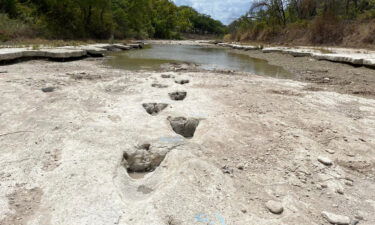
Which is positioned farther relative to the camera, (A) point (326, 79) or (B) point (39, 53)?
(B) point (39, 53)

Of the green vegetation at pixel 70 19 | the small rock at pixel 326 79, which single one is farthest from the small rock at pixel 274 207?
the green vegetation at pixel 70 19

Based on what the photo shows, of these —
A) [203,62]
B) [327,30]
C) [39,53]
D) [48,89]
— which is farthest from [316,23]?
[48,89]

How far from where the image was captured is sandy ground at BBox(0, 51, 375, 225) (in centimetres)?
176

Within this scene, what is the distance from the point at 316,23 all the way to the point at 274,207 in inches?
729

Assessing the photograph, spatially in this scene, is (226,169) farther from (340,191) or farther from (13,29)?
(13,29)

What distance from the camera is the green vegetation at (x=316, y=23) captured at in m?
15.4

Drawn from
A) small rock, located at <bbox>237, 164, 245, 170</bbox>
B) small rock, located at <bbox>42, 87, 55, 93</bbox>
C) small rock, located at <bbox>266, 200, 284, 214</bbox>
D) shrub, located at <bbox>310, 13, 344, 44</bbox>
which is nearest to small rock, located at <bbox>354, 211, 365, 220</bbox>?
small rock, located at <bbox>266, 200, 284, 214</bbox>

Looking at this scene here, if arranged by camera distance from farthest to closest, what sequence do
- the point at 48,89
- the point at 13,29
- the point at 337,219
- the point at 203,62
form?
the point at 13,29 < the point at 203,62 < the point at 48,89 < the point at 337,219

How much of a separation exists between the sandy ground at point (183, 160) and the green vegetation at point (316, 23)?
13.8m

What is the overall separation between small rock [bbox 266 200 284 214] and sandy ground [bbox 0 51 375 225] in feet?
0.05

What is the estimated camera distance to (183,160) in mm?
2324

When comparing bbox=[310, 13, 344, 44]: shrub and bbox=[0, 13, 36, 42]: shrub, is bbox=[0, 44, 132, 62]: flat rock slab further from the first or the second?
bbox=[310, 13, 344, 44]: shrub

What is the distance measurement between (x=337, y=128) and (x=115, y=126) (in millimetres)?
2681

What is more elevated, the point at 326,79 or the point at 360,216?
the point at 326,79
